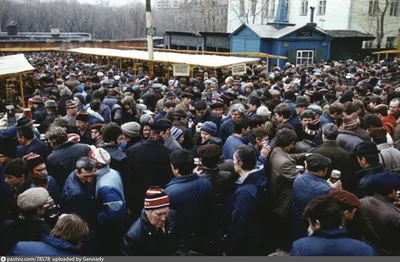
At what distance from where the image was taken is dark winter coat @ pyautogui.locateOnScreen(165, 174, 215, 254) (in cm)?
367

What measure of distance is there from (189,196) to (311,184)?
4.16 feet

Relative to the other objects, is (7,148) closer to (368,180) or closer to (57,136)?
(57,136)

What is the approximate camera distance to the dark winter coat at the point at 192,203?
3.67m

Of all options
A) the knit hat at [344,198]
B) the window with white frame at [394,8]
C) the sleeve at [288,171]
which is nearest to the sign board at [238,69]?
the sleeve at [288,171]

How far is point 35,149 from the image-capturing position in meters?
4.89

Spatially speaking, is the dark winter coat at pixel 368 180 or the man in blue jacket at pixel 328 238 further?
the dark winter coat at pixel 368 180

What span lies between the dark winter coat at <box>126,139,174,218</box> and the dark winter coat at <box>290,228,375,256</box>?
2.33m

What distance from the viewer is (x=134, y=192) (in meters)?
4.76

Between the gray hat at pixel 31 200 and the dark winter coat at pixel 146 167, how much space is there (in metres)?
1.60

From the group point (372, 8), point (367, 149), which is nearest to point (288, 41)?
point (372, 8)

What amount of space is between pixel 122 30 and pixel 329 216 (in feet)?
264

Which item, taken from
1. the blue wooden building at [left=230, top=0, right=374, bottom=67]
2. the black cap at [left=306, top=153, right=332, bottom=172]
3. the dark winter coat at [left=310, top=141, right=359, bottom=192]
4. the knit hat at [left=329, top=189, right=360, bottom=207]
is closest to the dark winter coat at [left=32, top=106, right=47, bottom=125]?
the dark winter coat at [left=310, top=141, right=359, bottom=192]

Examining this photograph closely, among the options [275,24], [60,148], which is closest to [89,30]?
[275,24]

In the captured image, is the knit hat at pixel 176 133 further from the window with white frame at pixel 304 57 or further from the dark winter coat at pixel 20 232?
the window with white frame at pixel 304 57
